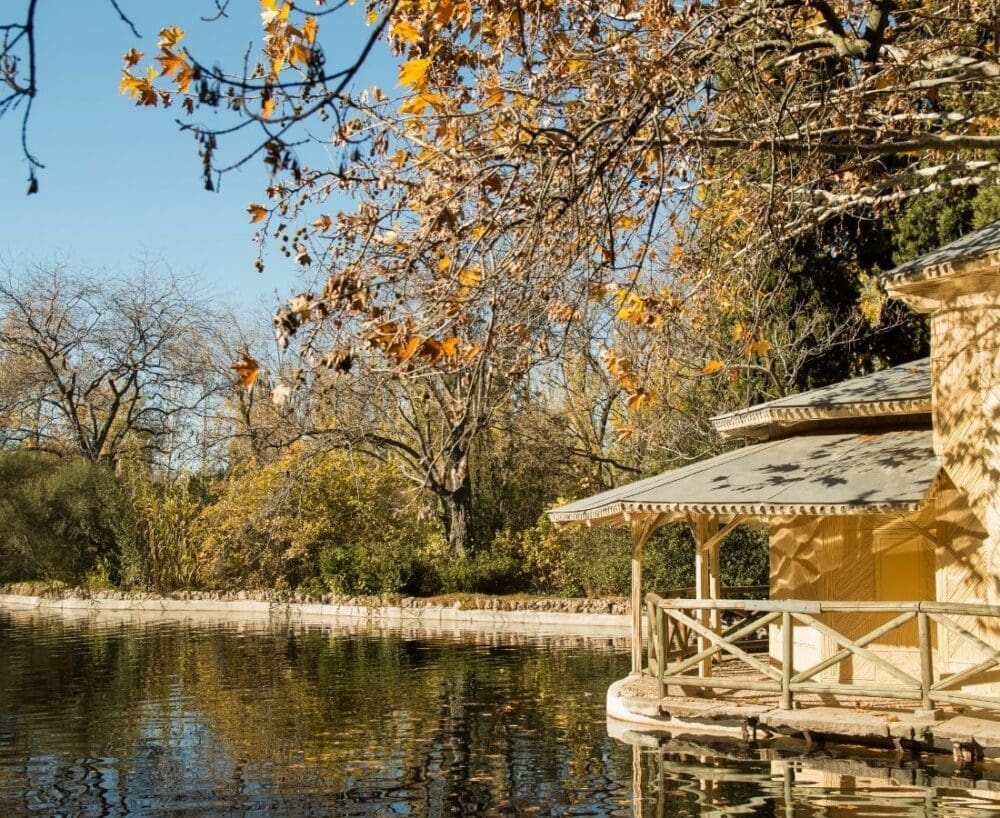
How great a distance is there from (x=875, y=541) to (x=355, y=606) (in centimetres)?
1821

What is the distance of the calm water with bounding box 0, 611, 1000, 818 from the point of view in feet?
30.5

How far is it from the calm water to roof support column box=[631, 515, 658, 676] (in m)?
0.82

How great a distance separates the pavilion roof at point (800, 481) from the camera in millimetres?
11695

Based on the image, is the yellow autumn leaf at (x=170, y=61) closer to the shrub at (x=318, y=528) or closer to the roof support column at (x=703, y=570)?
the roof support column at (x=703, y=570)

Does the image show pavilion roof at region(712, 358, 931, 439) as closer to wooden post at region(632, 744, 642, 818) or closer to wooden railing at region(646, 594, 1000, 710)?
wooden railing at region(646, 594, 1000, 710)

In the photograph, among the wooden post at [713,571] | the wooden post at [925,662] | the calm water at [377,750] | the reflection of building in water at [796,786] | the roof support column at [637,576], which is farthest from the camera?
the wooden post at [713,571]

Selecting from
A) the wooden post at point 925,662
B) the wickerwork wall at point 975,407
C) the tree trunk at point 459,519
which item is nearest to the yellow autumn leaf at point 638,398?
the wooden post at point 925,662

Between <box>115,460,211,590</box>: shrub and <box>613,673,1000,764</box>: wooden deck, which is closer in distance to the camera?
<box>613,673,1000,764</box>: wooden deck

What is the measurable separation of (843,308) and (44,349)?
27914 millimetres

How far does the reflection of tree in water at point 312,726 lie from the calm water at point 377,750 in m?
0.04

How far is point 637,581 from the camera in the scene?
45.9 ft

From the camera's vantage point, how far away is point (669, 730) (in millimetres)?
12133

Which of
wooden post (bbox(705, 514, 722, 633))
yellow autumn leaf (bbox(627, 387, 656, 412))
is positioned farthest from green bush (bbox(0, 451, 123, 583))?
yellow autumn leaf (bbox(627, 387, 656, 412))

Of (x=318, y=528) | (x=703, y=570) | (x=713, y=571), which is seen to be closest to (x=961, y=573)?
(x=703, y=570)
